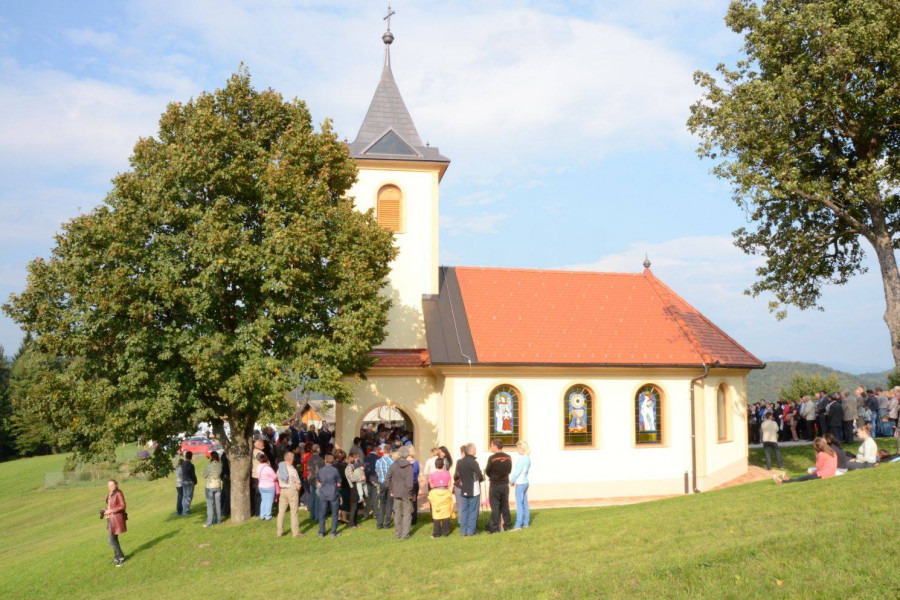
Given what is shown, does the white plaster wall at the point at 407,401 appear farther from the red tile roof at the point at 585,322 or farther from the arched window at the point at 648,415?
the arched window at the point at 648,415

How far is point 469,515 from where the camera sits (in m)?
15.4

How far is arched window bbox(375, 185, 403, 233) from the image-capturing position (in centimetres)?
2428

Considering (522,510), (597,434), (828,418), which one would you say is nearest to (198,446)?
(597,434)

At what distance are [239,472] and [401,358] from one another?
6.07 metres

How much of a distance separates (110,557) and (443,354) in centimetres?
976

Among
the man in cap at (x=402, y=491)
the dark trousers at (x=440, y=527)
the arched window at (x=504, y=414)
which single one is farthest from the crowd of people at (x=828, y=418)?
the man in cap at (x=402, y=491)

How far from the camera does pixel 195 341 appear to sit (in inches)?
658

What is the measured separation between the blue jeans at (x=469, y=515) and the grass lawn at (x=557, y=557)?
0.32 m

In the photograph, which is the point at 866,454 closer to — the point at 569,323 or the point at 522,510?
the point at 522,510

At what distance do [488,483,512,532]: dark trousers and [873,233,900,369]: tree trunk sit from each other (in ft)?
33.8

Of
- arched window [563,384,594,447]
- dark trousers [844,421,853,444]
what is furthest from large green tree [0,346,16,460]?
dark trousers [844,421,853,444]

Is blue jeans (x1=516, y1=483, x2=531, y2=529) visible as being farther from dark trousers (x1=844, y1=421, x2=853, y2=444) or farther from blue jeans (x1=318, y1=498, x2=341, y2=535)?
dark trousers (x1=844, y1=421, x2=853, y2=444)

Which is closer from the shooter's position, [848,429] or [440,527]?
[440,527]

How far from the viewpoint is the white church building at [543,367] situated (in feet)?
71.1
